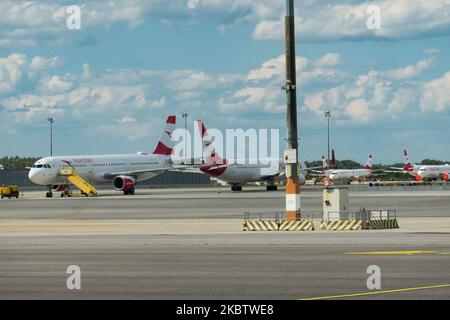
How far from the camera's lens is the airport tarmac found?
19344 mm

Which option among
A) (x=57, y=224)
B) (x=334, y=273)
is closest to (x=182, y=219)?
(x=57, y=224)

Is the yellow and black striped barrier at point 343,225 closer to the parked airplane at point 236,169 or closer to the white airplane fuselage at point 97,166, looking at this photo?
the white airplane fuselage at point 97,166

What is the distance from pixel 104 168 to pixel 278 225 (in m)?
60.8

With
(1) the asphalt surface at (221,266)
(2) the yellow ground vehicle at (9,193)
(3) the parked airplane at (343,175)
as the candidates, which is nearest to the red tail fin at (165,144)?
(2) the yellow ground vehicle at (9,193)

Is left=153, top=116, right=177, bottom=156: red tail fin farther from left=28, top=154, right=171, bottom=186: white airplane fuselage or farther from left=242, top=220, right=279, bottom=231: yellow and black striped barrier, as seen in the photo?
left=242, top=220, right=279, bottom=231: yellow and black striped barrier

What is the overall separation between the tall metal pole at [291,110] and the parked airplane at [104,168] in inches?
2186

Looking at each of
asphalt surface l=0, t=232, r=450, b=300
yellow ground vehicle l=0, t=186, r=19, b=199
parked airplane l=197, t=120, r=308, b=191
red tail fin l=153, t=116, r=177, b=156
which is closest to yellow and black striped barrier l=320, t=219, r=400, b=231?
asphalt surface l=0, t=232, r=450, b=300

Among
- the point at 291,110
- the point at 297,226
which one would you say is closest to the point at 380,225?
the point at 297,226

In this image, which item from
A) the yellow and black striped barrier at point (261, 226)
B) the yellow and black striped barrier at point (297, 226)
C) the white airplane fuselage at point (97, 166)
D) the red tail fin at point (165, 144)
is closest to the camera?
the yellow and black striped barrier at point (297, 226)

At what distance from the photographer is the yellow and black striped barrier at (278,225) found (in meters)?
42.4

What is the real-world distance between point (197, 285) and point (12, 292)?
3.71m

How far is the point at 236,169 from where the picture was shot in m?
111

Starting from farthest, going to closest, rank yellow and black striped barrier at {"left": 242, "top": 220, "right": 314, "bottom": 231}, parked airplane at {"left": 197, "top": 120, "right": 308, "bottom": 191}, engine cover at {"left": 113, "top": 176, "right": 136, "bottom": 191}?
parked airplane at {"left": 197, "top": 120, "right": 308, "bottom": 191}, engine cover at {"left": 113, "top": 176, "right": 136, "bottom": 191}, yellow and black striped barrier at {"left": 242, "top": 220, "right": 314, "bottom": 231}
